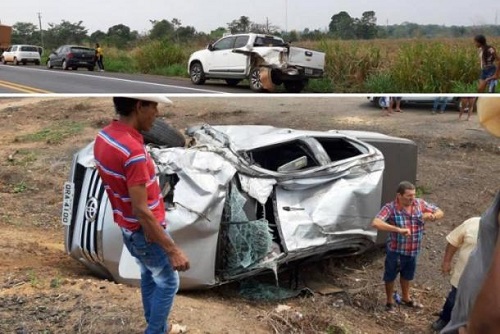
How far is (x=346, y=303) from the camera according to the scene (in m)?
4.57

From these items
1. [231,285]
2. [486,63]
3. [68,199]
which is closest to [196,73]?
[486,63]

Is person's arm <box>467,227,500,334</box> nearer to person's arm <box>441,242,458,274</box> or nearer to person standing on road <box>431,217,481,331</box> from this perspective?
person standing on road <box>431,217,481,331</box>

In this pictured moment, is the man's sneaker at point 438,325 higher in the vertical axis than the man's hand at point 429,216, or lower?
lower

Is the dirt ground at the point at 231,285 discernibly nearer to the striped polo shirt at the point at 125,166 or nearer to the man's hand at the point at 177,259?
the striped polo shirt at the point at 125,166

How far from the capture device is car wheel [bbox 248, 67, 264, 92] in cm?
237

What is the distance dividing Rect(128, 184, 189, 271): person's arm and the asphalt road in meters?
0.42

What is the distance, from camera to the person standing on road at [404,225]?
13.8 feet

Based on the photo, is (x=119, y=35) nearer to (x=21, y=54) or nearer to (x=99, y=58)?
(x=99, y=58)

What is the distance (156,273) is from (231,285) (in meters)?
1.90

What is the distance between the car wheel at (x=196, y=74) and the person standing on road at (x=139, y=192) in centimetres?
14

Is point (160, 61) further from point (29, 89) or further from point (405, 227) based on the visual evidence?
point (405, 227)

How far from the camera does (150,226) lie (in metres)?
2.53

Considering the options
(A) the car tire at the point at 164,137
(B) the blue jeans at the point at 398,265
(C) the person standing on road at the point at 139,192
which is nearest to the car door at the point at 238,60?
(C) the person standing on road at the point at 139,192

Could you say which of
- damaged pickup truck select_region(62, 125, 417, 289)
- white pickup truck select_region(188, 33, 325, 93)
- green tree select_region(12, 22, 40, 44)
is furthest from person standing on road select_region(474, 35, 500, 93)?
damaged pickup truck select_region(62, 125, 417, 289)
